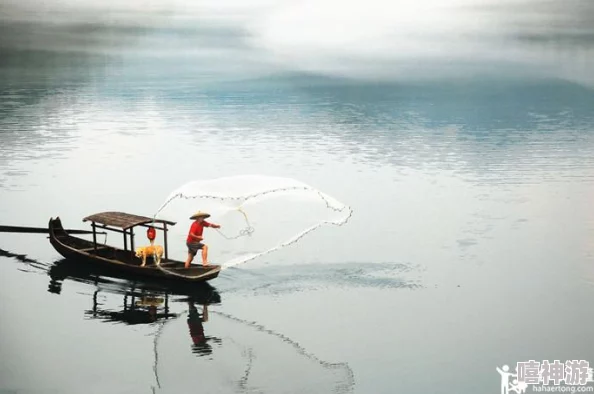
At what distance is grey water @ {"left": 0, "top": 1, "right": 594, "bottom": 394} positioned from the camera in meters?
5.12

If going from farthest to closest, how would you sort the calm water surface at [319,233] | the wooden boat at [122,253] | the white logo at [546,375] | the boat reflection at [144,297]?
the wooden boat at [122,253] → the boat reflection at [144,297] → the calm water surface at [319,233] → the white logo at [546,375]

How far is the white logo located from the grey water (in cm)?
7

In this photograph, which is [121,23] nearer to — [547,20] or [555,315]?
[547,20]

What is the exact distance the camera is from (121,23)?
8586 millimetres

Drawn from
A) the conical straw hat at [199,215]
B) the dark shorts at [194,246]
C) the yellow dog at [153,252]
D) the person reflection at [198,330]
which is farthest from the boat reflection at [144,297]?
the conical straw hat at [199,215]

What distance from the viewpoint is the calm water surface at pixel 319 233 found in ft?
16.6

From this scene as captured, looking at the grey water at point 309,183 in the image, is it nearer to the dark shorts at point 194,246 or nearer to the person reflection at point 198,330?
the person reflection at point 198,330

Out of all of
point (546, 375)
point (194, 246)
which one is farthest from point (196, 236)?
point (546, 375)

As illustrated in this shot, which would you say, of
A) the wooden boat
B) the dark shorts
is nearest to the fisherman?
the dark shorts

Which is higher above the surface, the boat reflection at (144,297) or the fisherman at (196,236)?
the fisherman at (196,236)

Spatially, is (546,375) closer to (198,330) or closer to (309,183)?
(198,330)

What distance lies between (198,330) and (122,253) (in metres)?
1.20

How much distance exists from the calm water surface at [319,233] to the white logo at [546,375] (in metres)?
0.08

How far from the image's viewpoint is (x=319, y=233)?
718cm
